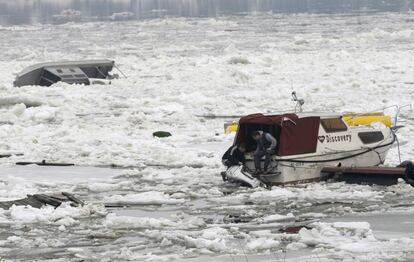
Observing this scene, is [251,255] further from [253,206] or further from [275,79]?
[275,79]

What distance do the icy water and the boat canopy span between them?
776 millimetres

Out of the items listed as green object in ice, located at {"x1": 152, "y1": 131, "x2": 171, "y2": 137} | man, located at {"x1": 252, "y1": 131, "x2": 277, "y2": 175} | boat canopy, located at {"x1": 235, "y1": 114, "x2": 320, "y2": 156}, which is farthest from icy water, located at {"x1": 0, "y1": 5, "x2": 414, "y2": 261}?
boat canopy, located at {"x1": 235, "y1": 114, "x2": 320, "y2": 156}

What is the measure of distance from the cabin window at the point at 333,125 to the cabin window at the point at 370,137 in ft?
1.42

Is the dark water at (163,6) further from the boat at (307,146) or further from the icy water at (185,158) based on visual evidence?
the boat at (307,146)

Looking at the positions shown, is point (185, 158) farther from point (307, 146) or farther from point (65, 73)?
point (65, 73)

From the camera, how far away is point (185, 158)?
21.0 meters

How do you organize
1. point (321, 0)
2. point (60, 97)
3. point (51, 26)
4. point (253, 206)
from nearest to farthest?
point (253, 206) → point (60, 97) → point (51, 26) → point (321, 0)

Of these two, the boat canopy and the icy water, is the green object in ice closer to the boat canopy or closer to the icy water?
the icy water

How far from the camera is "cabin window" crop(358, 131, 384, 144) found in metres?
18.8

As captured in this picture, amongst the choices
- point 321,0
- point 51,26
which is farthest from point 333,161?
point 321,0

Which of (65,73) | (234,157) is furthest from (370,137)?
(65,73)

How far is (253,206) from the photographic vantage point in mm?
15883

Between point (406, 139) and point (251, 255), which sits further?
point (406, 139)

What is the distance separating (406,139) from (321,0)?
11239 centimetres
